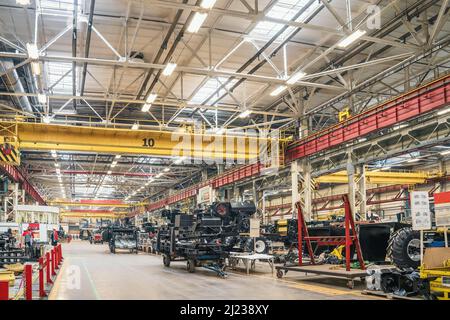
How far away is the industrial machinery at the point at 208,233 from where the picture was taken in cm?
1441

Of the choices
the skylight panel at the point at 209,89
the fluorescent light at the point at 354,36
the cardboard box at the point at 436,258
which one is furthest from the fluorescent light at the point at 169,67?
the cardboard box at the point at 436,258

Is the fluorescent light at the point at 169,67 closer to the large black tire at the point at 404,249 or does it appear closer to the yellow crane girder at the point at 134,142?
the yellow crane girder at the point at 134,142

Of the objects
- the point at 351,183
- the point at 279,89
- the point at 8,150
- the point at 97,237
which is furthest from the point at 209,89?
the point at 97,237

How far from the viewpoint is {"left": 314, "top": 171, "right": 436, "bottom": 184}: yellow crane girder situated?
28.2 m

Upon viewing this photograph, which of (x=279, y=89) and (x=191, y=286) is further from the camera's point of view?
(x=279, y=89)

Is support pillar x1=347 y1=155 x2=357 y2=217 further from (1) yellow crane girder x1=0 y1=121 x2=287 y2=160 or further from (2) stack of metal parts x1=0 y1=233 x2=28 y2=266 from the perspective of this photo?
(2) stack of metal parts x1=0 y1=233 x2=28 y2=266

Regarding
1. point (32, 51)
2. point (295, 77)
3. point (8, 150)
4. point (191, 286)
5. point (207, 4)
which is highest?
point (207, 4)

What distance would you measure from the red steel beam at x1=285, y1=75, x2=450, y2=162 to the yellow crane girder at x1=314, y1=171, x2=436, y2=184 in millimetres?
9567

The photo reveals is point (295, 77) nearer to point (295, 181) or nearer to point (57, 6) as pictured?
point (295, 181)

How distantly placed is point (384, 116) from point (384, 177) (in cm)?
1469

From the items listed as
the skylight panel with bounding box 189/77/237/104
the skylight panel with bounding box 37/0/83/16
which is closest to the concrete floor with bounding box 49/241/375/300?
the skylight panel with bounding box 37/0/83/16

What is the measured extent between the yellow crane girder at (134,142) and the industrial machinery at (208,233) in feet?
13.5

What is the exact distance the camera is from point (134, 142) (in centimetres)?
1970
